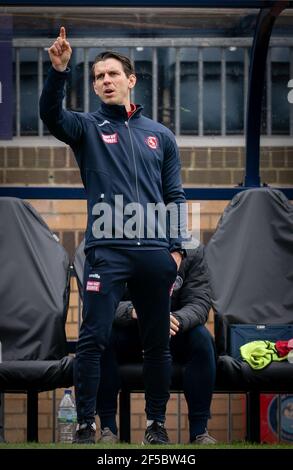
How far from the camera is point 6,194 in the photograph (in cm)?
682

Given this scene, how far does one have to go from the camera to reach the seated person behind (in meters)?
5.87

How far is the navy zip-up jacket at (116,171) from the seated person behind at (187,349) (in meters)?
0.59

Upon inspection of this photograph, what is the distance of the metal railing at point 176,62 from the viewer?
7071mm

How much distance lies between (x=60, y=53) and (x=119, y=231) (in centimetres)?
78

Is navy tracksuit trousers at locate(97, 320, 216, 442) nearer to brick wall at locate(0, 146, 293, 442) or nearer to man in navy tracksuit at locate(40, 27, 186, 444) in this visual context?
man in navy tracksuit at locate(40, 27, 186, 444)

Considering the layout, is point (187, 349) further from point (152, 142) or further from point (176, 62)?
point (176, 62)

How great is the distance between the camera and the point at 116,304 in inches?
214

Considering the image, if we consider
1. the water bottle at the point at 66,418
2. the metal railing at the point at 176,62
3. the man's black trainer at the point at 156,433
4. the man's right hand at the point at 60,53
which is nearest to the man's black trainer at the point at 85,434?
the man's black trainer at the point at 156,433

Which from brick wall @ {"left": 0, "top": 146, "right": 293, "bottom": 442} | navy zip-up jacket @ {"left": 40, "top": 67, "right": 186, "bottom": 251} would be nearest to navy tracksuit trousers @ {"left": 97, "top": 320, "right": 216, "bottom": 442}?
navy zip-up jacket @ {"left": 40, "top": 67, "right": 186, "bottom": 251}

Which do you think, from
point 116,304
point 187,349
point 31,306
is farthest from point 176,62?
point 116,304

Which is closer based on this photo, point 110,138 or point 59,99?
point 59,99

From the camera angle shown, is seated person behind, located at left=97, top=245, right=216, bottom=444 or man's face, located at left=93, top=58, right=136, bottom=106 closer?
man's face, located at left=93, top=58, right=136, bottom=106

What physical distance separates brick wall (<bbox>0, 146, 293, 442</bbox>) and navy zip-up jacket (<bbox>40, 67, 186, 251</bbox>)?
1604 millimetres

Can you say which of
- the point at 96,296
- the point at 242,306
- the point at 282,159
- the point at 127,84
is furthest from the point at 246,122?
the point at 96,296
